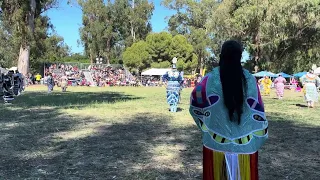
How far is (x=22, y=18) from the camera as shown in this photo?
24.1m

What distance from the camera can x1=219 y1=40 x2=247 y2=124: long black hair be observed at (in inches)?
107

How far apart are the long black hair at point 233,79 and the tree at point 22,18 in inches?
771

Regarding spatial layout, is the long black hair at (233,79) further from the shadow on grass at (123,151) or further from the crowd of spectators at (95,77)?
the crowd of spectators at (95,77)

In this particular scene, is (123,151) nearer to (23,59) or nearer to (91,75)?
(23,59)

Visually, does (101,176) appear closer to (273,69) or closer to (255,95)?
(255,95)

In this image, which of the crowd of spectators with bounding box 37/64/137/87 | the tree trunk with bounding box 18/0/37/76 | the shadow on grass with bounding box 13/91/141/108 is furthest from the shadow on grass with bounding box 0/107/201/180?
the crowd of spectators with bounding box 37/64/137/87

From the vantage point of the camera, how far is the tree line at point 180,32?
112ft

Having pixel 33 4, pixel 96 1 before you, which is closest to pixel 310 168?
pixel 33 4

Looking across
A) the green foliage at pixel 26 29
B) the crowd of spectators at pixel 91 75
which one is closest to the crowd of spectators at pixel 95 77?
the crowd of spectators at pixel 91 75

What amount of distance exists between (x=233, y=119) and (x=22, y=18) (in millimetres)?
23703

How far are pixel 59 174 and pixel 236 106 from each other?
123 inches

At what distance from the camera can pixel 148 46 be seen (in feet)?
176

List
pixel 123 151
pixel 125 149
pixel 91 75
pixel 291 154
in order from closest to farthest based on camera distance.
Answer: pixel 291 154
pixel 123 151
pixel 125 149
pixel 91 75

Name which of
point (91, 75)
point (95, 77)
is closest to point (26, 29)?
point (95, 77)
